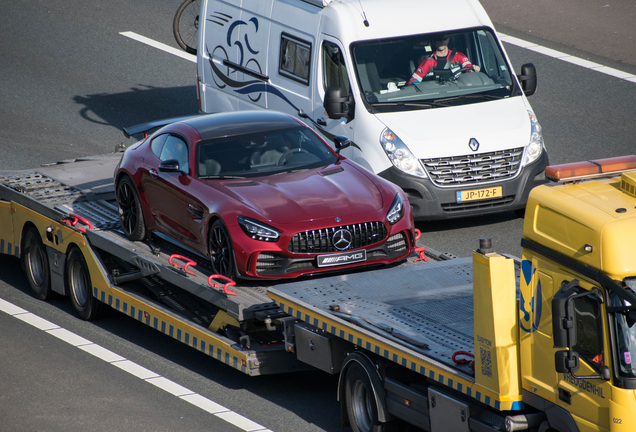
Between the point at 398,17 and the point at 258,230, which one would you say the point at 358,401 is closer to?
the point at 258,230

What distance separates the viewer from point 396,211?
10.3m

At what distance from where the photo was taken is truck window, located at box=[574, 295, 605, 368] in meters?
6.06

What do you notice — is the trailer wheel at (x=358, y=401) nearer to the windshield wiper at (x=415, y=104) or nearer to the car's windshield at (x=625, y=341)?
the car's windshield at (x=625, y=341)

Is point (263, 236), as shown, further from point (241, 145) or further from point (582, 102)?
point (582, 102)

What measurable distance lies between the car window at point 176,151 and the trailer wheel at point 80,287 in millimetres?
1557

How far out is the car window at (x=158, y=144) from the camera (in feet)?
38.1

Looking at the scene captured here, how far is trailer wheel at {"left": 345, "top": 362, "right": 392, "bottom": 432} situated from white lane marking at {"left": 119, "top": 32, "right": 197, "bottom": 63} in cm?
1569

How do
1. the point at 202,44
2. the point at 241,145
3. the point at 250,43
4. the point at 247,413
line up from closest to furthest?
the point at 247,413 < the point at 241,145 < the point at 250,43 < the point at 202,44

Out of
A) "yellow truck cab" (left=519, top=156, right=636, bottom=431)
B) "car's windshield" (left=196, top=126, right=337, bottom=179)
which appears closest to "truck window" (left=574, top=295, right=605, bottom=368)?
"yellow truck cab" (left=519, top=156, right=636, bottom=431)

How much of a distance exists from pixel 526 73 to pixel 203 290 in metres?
6.83

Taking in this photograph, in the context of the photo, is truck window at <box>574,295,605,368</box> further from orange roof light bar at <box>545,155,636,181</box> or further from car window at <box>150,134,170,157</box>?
car window at <box>150,134,170,157</box>

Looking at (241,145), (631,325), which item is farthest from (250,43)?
(631,325)

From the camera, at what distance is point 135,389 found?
9.90m

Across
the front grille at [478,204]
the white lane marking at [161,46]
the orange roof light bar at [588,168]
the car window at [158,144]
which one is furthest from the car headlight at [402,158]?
the white lane marking at [161,46]
